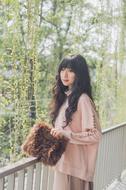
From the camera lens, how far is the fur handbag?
1906mm

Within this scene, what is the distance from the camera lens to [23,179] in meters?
1.85

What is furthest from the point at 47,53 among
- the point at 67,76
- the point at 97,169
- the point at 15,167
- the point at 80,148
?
the point at 15,167

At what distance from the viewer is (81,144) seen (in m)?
1.96

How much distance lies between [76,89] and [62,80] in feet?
0.33

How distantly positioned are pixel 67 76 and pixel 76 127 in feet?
0.91

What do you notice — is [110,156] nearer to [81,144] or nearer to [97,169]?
[97,169]

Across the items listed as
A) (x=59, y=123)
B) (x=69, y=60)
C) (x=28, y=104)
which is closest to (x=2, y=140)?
(x=28, y=104)

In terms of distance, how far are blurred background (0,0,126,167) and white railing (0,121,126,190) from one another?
537 mm

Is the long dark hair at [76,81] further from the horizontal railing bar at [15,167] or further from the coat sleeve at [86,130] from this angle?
the horizontal railing bar at [15,167]

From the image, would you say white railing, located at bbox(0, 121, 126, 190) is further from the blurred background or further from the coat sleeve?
the blurred background

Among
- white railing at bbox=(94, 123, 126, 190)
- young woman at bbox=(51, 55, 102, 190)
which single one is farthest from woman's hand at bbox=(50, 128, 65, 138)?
white railing at bbox=(94, 123, 126, 190)

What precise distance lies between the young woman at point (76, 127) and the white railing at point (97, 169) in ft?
0.38

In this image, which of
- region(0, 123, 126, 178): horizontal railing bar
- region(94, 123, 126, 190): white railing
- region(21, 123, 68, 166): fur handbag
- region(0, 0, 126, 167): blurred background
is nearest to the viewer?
region(0, 123, 126, 178): horizontal railing bar

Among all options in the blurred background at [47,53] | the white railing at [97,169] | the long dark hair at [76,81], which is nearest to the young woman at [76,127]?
the long dark hair at [76,81]
